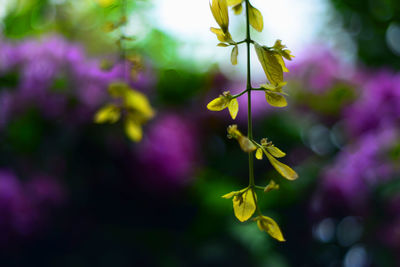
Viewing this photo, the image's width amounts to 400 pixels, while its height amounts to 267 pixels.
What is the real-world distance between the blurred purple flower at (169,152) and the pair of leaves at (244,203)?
349mm

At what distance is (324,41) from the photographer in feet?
2.49

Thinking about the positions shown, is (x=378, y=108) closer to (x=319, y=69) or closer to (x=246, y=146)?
(x=319, y=69)

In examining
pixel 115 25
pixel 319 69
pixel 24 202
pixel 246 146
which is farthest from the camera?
pixel 319 69

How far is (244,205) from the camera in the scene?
135 millimetres

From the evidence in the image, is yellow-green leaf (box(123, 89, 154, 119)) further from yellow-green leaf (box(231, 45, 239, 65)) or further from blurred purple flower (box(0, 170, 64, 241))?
blurred purple flower (box(0, 170, 64, 241))

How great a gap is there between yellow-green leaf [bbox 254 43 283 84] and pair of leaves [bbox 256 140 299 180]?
0.02 meters

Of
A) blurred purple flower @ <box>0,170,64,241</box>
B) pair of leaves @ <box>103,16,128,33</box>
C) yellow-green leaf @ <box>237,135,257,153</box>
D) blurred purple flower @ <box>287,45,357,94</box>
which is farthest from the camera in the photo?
blurred purple flower @ <box>287,45,357,94</box>

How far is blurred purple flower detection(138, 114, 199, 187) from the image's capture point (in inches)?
19.0

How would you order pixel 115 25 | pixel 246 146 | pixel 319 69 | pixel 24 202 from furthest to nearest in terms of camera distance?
1. pixel 319 69
2. pixel 24 202
3. pixel 115 25
4. pixel 246 146

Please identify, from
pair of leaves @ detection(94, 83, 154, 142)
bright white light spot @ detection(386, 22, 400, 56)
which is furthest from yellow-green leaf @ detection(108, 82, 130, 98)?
bright white light spot @ detection(386, 22, 400, 56)

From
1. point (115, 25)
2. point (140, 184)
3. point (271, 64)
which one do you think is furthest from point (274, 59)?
point (140, 184)

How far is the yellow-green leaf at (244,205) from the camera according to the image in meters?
0.13

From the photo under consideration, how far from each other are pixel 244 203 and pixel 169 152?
37 centimetres

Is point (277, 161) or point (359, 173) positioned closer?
point (277, 161)
